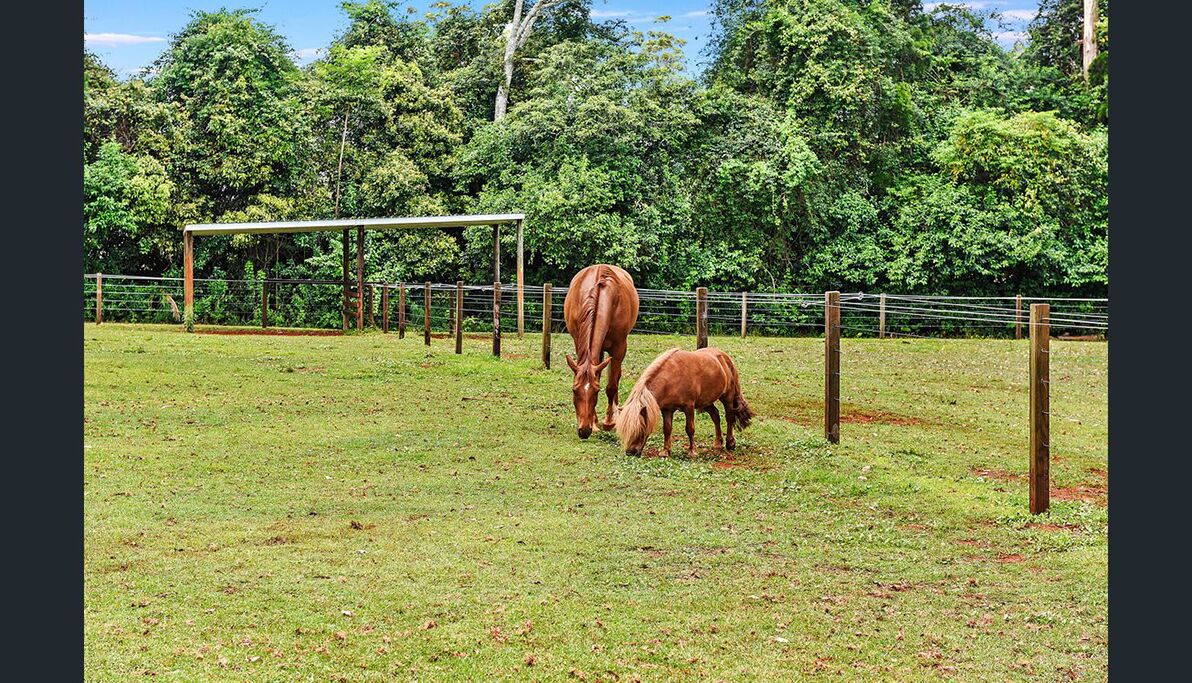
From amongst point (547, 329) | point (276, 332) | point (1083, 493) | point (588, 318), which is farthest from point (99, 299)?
point (1083, 493)

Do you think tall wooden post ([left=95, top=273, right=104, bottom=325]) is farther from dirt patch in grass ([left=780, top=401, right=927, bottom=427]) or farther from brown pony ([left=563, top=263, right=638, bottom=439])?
dirt patch in grass ([left=780, top=401, right=927, bottom=427])

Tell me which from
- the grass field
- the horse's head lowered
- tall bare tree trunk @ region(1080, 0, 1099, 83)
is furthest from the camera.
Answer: tall bare tree trunk @ region(1080, 0, 1099, 83)

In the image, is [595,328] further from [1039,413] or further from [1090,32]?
[1090,32]

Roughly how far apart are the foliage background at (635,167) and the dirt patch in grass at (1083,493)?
16453 millimetres

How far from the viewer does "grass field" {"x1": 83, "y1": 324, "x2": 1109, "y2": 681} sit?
16.0 feet

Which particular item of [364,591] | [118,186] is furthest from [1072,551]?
[118,186]

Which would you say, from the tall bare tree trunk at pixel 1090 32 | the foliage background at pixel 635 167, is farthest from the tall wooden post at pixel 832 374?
the tall bare tree trunk at pixel 1090 32

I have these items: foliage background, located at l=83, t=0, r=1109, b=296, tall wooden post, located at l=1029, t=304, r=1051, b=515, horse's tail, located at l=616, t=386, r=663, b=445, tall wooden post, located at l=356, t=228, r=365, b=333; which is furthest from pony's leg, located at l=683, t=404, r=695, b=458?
foliage background, located at l=83, t=0, r=1109, b=296

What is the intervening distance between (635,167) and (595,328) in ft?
52.0

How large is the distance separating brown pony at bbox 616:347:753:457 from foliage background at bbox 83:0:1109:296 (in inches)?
590

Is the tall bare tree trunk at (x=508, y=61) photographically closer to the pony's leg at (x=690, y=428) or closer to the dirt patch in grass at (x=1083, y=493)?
the pony's leg at (x=690, y=428)

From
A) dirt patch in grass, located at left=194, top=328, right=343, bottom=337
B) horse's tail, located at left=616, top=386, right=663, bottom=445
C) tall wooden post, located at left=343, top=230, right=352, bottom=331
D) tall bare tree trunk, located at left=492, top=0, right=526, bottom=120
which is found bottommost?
horse's tail, located at left=616, top=386, right=663, bottom=445

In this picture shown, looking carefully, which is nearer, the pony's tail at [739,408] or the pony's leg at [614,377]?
the pony's tail at [739,408]

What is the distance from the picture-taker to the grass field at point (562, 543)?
488cm
